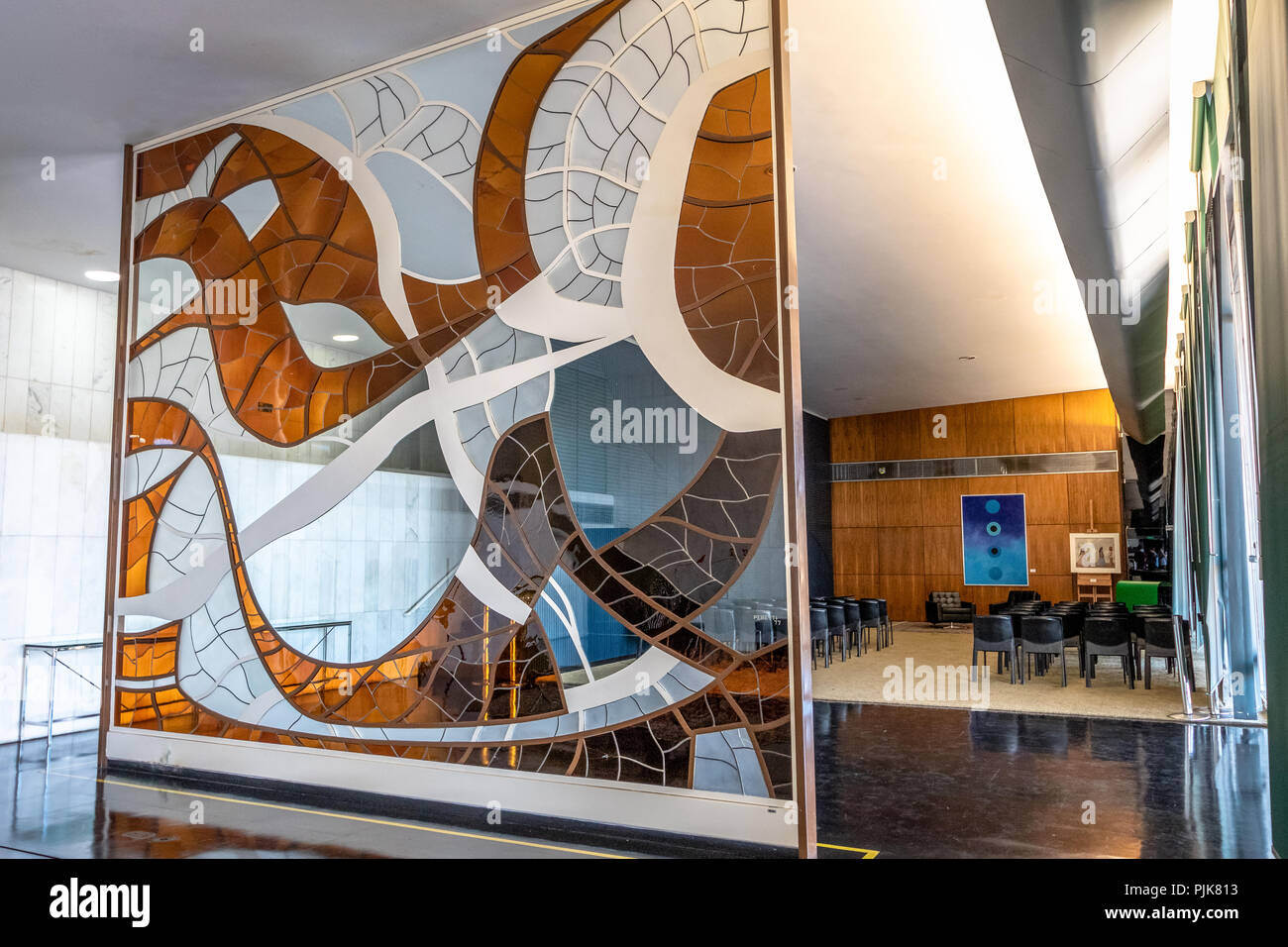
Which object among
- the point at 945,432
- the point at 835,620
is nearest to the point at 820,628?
the point at 835,620

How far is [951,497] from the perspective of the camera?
16.4 m

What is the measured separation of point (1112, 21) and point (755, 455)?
213 cm

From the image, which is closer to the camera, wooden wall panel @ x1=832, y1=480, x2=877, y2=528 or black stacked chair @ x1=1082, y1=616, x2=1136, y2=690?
black stacked chair @ x1=1082, y1=616, x2=1136, y2=690

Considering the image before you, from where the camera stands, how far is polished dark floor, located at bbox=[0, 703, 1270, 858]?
3713mm

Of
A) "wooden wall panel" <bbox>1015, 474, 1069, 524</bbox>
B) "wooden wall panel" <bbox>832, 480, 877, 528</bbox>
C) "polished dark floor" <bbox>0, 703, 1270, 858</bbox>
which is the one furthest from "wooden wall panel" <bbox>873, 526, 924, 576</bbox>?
"polished dark floor" <bbox>0, 703, 1270, 858</bbox>

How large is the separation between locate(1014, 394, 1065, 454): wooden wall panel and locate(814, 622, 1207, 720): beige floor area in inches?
216

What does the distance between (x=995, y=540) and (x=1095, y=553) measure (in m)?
1.62

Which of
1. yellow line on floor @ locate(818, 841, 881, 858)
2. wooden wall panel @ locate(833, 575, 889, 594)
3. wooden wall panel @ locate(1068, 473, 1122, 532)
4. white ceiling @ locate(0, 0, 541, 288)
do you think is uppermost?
white ceiling @ locate(0, 0, 541, 288)

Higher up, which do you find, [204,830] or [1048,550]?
[1048,550]

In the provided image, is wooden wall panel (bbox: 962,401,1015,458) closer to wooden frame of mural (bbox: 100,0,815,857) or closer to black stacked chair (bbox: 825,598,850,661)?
black stacked chair (bbox: 825,598,850,661)

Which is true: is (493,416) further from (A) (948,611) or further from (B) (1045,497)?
(B) (1045,497)

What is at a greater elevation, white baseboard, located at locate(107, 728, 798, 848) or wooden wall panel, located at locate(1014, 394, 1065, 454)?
wooden wall panel, located at locate(1014, 394, 1065, 454)

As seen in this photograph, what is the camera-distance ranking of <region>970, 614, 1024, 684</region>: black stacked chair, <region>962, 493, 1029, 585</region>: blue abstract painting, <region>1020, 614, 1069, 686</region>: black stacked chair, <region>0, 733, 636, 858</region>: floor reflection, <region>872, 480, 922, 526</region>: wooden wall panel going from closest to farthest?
<region>0, 733, 636, 858</region>: floor reflection < <region>1020, 614, 1069, 686</region>: black stacked chair < <region>970, 614, 1024, 684</region>: black stacked chair < <region>962, 493, 1029, 585</region>: blue abstract painting < <region>872, 480, 922, 526</region>: wooden wall panel

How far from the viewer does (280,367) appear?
16.4ft
